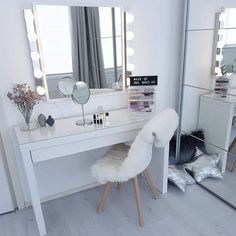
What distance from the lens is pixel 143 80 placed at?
195 centimetres

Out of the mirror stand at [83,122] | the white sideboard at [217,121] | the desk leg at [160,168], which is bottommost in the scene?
the desk leg at [160,168]

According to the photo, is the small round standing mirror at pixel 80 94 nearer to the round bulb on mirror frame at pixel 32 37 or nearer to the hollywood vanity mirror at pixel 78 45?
the hollywood vanity mirror at pixel 78 45

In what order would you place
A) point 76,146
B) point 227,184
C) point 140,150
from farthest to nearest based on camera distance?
point 227,184
point 76,146
point 140,150

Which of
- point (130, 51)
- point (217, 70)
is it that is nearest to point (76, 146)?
point (130, 51)

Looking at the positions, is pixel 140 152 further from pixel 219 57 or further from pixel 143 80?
pixel 219 57

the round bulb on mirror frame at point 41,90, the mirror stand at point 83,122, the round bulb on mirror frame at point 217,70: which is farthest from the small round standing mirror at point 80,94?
the round bulb on mirror frame at point 217,70

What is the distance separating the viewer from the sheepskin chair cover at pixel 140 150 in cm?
147

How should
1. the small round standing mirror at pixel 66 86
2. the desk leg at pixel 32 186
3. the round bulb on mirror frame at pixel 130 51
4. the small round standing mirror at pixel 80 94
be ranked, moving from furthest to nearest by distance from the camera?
the round bulb on mirror frame at pixel 130 51 < the small round standing mirror at pixel 66 86 < the small round standing mirror at pixel 80 94 < the desk leg at pixel 32 186

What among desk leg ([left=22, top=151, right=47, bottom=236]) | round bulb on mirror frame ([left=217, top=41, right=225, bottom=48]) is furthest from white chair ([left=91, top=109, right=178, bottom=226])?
round bulb on mirror frame ([left=217, top=41, right=225, bottom=48])

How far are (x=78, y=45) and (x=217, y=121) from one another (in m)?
1.47

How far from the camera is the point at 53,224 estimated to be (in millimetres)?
1767

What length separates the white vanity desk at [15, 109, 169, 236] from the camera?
4.85 ft

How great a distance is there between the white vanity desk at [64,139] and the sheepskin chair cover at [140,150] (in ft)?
0.60

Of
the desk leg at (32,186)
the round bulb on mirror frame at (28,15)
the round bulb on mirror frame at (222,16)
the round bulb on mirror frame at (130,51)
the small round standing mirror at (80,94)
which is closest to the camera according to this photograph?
the desk leg at (32,186)
